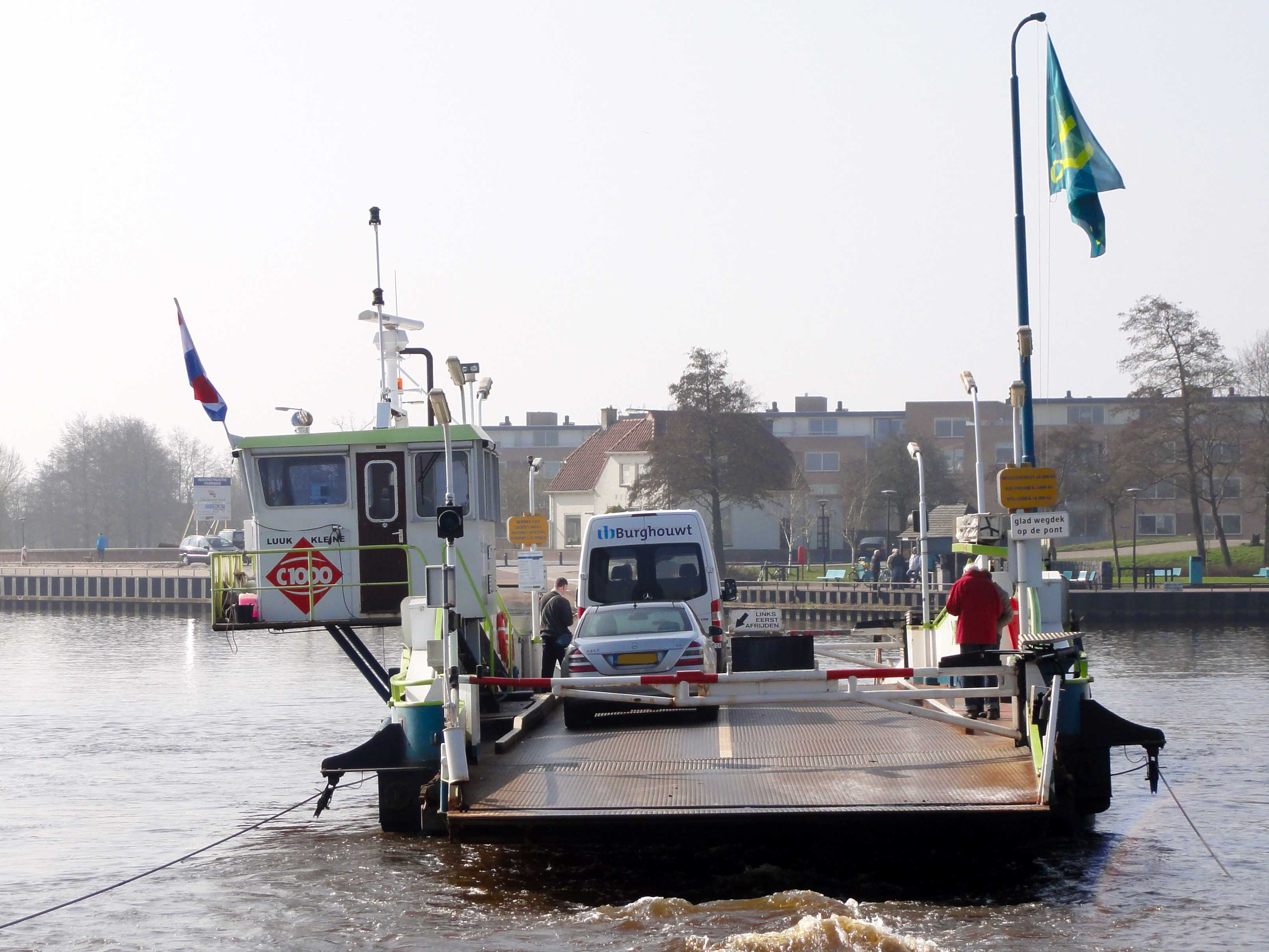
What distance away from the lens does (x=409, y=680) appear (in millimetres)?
13148

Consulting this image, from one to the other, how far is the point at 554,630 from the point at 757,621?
3.36 metres

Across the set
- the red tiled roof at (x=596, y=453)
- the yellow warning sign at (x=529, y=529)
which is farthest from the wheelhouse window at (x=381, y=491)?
the red tiled roof at (x=596, y=453)

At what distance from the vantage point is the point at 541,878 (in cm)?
1173

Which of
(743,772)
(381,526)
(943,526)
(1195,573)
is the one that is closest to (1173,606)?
(1195,573)

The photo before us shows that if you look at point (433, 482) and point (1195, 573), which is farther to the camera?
point (1195, 573)

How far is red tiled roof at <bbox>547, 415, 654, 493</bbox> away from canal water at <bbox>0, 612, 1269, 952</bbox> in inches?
2655

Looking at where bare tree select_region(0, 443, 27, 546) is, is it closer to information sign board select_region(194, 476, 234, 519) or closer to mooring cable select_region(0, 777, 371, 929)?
information sign board select_region(194, 476, 234, 519)

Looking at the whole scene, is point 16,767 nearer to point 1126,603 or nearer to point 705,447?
point 1126,603

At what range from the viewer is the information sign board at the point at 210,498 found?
2377 inches

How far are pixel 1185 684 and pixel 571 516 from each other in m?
66.2

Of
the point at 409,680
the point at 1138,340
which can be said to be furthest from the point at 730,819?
the point at 1138,340

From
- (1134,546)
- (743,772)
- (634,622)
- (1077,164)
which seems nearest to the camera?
(743,772)

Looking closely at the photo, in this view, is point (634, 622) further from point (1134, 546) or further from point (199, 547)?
point (199, 547)

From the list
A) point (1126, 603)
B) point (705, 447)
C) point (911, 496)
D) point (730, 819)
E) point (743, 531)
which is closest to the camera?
point (730, 819)
